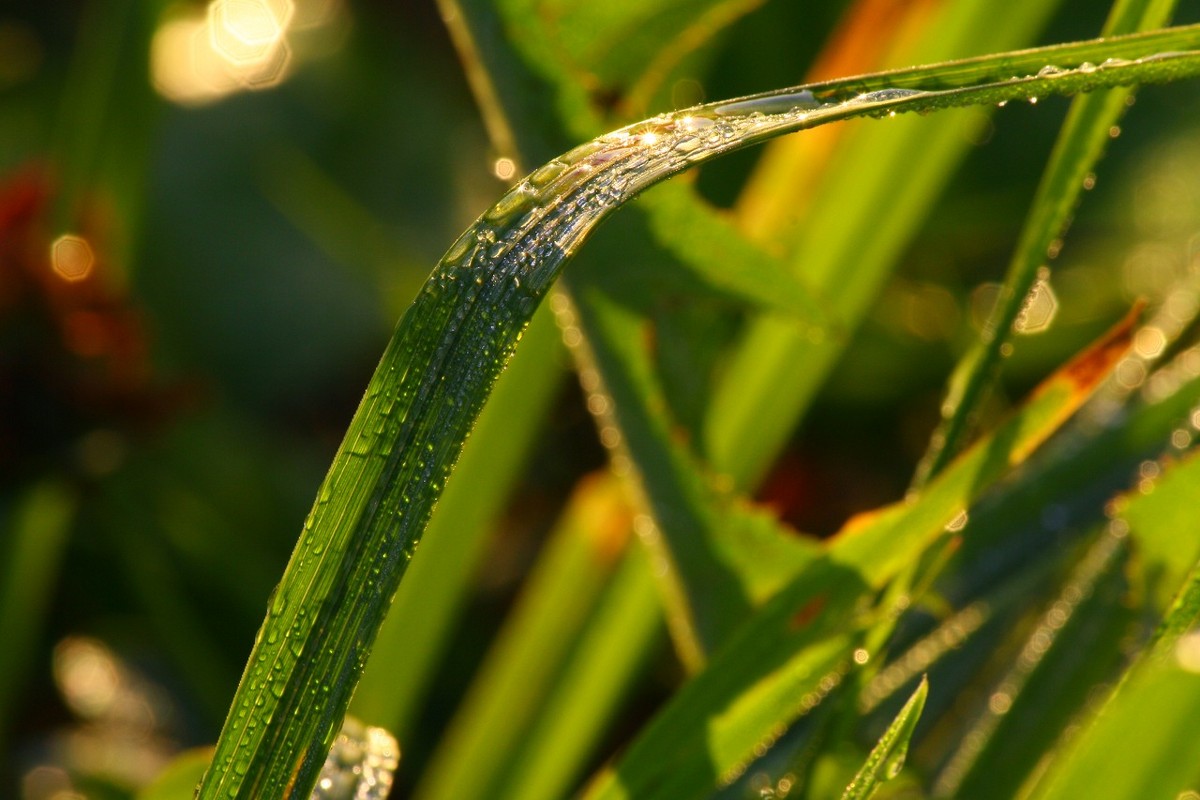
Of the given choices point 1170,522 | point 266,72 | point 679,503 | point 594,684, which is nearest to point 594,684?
point 594,684

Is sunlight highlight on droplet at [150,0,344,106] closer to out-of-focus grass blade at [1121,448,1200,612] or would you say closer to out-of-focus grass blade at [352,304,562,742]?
out-of-focus grass blade at [352,304,562,742]

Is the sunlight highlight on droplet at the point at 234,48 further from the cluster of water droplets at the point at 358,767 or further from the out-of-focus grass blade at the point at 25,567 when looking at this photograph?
the cluster of water droplets at the point at 358,767

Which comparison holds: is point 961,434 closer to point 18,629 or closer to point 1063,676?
point 1063,676

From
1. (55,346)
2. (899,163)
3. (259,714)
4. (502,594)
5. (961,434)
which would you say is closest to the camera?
(259,714)

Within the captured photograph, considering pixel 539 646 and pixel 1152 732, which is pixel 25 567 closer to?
pixel 539 646

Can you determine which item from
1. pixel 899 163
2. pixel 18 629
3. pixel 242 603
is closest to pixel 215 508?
pixel 242 603

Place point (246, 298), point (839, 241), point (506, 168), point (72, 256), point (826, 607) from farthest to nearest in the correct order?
1. point (246, 298)
2. point (72, 256)
3. point (839, 241)
4. point (506, 168)
5. point (826, 607)
